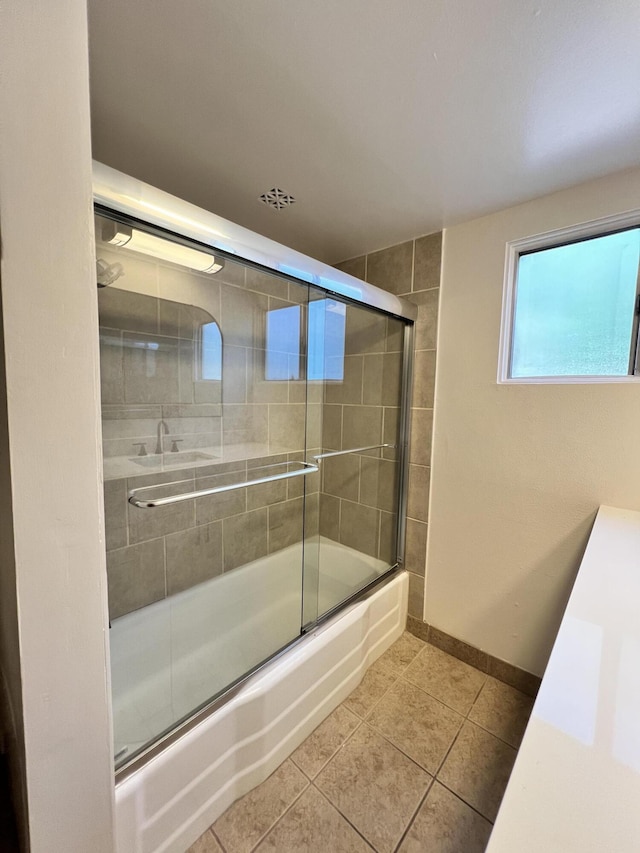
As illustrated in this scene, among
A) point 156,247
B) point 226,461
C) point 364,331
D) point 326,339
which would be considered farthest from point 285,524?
point 156,247

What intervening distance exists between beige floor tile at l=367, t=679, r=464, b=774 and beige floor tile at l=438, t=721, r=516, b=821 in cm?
4

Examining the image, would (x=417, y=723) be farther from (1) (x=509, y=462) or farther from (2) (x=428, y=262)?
(2) (x=428, y=262)

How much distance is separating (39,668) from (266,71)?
1.44 metres

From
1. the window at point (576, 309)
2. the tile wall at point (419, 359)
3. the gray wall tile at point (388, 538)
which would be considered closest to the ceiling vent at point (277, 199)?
the tile wall at point (419, 359)

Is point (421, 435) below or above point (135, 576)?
above

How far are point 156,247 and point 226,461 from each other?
1.10 metres

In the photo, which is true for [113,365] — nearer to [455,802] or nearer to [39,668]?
[39,668]

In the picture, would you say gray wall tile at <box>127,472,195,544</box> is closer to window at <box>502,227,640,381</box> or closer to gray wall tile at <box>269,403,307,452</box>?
gray wall tile at <box>269,403,307,452</box>

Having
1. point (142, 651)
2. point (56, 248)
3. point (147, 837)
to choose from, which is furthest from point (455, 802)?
point (56, 248)

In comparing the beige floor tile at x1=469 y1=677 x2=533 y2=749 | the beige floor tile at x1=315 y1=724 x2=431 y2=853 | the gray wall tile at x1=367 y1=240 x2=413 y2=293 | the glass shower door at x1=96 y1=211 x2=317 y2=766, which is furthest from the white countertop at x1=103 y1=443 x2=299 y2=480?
the beige floor tile at x1=469 y1=677 x2=533 y2=749

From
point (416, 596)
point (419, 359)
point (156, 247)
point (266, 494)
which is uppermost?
point (156, 247)

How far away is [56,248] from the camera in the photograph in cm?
56

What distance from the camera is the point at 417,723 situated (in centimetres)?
141

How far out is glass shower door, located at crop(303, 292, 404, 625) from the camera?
1.91m
